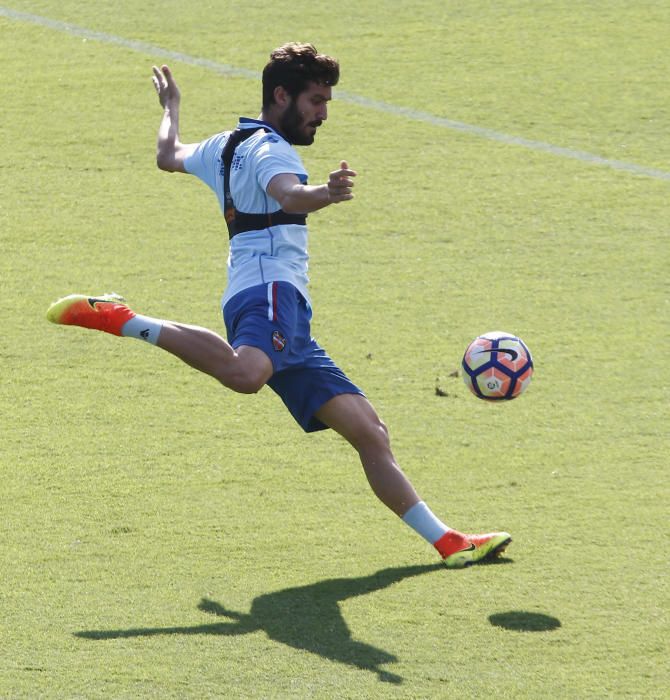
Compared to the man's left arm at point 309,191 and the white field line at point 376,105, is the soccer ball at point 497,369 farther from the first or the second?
the white field line at point 376,105

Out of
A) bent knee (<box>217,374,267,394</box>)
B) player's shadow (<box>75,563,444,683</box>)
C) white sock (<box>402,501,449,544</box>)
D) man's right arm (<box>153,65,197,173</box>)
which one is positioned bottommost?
player's shadow (<box>75,563,444,683</box>)

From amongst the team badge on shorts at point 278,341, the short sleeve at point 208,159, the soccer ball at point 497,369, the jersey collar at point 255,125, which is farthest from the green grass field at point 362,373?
the jersey collar at point 255,125

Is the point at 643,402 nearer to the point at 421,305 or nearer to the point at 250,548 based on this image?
the point at 421,305

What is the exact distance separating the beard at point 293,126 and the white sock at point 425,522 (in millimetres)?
1572

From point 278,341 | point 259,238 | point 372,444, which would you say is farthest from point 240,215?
point 372,444

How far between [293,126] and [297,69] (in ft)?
0.78

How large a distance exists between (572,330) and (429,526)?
292 cm

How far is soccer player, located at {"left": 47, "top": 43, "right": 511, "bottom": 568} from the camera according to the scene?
614 centimetres

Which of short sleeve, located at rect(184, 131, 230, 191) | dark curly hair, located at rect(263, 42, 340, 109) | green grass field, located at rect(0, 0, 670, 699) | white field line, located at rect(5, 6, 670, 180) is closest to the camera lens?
green grass field, located at rect(0, 0, 670, 699)

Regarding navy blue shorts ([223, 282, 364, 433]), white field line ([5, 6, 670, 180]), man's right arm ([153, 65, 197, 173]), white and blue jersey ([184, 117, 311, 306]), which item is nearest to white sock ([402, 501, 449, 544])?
navy blue shorts ([223, 282, 364, 433])

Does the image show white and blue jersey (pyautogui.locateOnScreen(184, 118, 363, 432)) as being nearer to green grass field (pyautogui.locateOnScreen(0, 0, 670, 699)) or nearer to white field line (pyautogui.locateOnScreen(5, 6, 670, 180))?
green grass field (pyautogui.locateOnScreen(0, 0, 670, 699))

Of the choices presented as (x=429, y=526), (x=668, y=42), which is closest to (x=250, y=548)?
(x=429, y=526)

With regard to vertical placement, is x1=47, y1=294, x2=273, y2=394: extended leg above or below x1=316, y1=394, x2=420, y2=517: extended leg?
above

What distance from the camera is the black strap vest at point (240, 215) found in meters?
6.34
